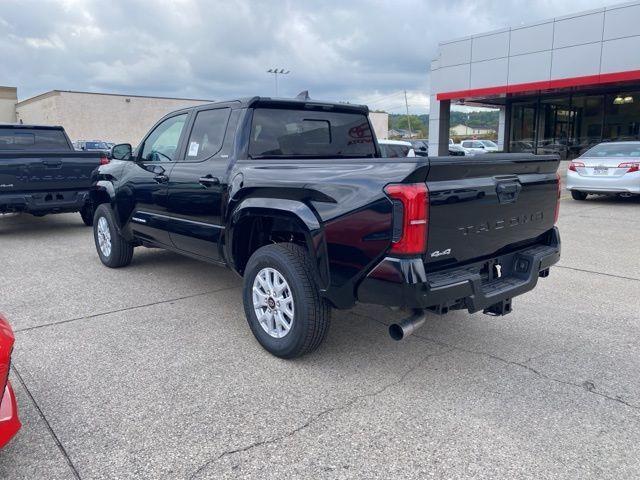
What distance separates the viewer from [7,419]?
242cm

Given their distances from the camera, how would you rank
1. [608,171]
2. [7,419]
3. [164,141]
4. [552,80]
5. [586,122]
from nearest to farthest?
[7,419], [164,141], [608,171], [552,80], [586,122]

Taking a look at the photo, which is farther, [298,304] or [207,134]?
[207,134]

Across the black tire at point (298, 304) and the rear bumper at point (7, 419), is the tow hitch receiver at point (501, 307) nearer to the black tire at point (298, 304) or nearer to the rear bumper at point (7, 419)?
the black tire at point (298, 304)

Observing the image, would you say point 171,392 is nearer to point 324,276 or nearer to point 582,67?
point 324,276

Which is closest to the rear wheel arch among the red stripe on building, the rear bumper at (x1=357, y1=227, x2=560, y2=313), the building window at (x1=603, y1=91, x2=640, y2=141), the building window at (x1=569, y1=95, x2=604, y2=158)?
the rear bumper at (x1=357, y1=227, x2=560, y2=313)

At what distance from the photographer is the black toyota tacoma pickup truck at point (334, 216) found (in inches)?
117

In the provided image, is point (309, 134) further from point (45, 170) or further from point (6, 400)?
point (45, 170)

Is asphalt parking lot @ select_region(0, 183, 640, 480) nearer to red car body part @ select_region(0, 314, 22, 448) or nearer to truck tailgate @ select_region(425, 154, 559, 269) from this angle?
red car body part @ select_region(0, 314, 22, 448)

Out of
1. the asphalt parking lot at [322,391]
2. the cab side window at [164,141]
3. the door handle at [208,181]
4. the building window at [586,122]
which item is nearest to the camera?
the asphalt parking lot at [322,391]

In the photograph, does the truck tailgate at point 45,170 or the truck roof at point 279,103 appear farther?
the truck tailgate at point 45,170

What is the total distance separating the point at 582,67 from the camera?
19.4 meters

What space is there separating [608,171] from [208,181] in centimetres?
996

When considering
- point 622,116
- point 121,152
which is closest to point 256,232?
point 121,152

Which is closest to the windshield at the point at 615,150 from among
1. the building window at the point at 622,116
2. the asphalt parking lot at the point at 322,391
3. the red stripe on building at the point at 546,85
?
the asphalt parking lot at the point at 322,391
